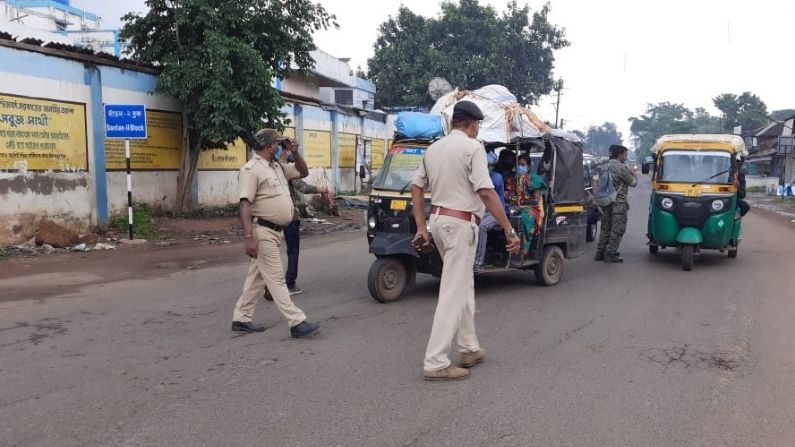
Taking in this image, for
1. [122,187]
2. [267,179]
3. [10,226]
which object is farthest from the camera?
[122,187]

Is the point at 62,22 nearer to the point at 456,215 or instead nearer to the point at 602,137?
the point at 456,215

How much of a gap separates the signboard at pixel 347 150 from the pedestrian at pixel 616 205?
14.2m

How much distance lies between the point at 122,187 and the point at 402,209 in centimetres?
795

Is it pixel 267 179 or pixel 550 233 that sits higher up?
pixel 267 179

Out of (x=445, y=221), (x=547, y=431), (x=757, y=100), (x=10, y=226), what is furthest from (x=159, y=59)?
(x=757, y=100)

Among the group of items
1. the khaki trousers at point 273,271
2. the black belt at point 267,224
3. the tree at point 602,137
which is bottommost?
the khaki trousers at point 273,271

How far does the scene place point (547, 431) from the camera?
3.81 m

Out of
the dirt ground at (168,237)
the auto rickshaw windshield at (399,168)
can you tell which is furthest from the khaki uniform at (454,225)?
the dirt ground at (168,237)

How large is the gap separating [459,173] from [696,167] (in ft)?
23.4

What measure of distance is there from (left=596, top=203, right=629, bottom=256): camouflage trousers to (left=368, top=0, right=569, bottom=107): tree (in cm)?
2498

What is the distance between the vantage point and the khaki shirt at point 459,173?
15.1 feet

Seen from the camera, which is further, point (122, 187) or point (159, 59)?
point (159, 59)

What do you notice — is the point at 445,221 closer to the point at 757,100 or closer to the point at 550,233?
the point at 550,233

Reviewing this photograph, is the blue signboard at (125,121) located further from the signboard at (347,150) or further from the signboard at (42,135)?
the signboard at (347,150)
